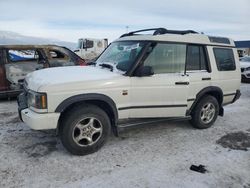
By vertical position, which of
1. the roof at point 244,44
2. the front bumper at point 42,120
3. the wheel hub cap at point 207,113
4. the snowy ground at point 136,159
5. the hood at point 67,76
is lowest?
the snowy ground at point 136,159

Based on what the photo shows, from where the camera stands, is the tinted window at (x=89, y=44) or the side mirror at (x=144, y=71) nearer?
the side mirror at (x=144, y=71)

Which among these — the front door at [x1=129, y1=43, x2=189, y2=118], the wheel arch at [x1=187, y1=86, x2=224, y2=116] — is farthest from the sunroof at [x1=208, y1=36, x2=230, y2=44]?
the wheel arch at [x1=187, y1=86, x2=224, y2=116]

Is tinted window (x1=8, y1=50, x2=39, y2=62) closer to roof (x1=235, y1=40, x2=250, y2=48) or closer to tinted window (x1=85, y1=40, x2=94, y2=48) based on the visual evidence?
tinted window (x1=85, y1=40, x2=94, y2=48)

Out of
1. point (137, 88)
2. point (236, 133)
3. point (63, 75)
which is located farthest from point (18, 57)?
point (236, 133)

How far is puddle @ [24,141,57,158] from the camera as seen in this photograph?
439 centimetres

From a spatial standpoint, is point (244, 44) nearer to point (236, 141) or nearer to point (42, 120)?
point (236, 141)

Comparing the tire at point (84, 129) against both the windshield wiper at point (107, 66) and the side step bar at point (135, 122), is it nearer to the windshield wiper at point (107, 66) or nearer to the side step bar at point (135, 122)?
the side step bar at point (135, 122)

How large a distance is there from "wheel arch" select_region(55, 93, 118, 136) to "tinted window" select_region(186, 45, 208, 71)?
1.75m

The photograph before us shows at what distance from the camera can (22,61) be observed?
326 inches

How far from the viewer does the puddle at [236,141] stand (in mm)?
4976

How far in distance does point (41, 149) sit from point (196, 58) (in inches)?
131

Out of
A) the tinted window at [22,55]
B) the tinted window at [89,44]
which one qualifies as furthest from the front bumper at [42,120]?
the tinted window at [89,44]

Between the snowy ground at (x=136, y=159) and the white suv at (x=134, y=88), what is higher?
the white suv at (x=134, y=88)

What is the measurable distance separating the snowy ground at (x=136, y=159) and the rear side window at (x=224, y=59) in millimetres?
1301
